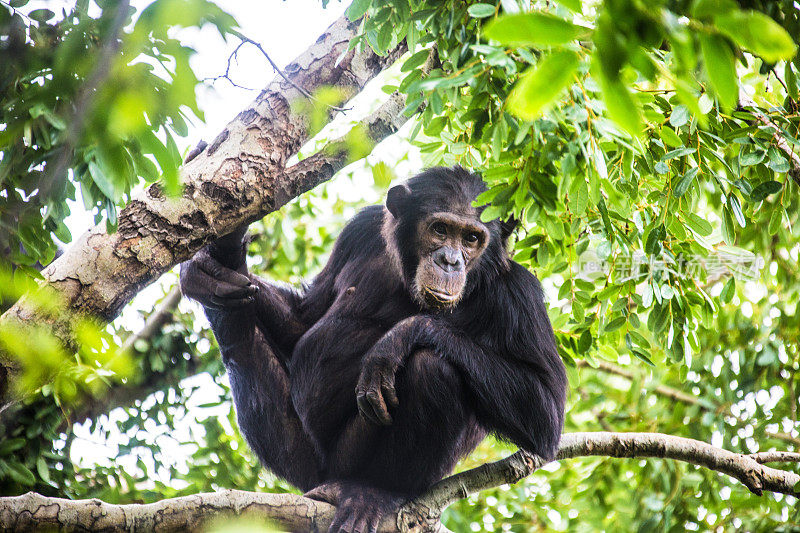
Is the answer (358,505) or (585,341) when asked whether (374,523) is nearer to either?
(358,505)

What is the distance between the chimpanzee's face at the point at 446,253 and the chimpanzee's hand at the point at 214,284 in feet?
3.35

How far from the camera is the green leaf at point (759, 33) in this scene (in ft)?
3.29

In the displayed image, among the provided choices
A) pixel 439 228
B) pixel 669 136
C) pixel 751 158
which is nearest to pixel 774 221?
pixel 751 158

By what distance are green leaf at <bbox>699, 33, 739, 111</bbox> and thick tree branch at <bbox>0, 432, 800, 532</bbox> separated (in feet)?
9.25

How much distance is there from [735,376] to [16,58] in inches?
228

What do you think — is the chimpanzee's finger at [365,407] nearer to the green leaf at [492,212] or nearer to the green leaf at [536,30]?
the green leaf at [492,212]

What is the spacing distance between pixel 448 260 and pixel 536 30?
Answer: 2.98 m

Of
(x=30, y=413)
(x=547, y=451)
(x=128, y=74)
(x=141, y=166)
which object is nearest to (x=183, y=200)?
(x=141, y=166)

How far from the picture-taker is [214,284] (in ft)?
13.0

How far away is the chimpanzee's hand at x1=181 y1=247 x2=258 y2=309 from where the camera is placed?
396 centimetres

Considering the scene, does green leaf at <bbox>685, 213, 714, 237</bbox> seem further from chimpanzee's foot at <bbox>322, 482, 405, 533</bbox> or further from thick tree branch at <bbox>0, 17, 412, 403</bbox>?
chimpanzee's foot at <bbox>322, 482, 405, 533</bbox>

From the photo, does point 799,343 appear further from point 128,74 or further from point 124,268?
point 128,74

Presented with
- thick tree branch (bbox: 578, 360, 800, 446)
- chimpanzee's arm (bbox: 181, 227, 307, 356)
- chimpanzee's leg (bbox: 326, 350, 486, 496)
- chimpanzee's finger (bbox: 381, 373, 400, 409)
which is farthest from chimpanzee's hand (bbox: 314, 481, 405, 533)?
thick tree branch (bbox: 578, 360, 800, 446)

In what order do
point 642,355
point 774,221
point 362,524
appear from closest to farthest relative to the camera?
point 362,524
point 774,221
point 642,355
